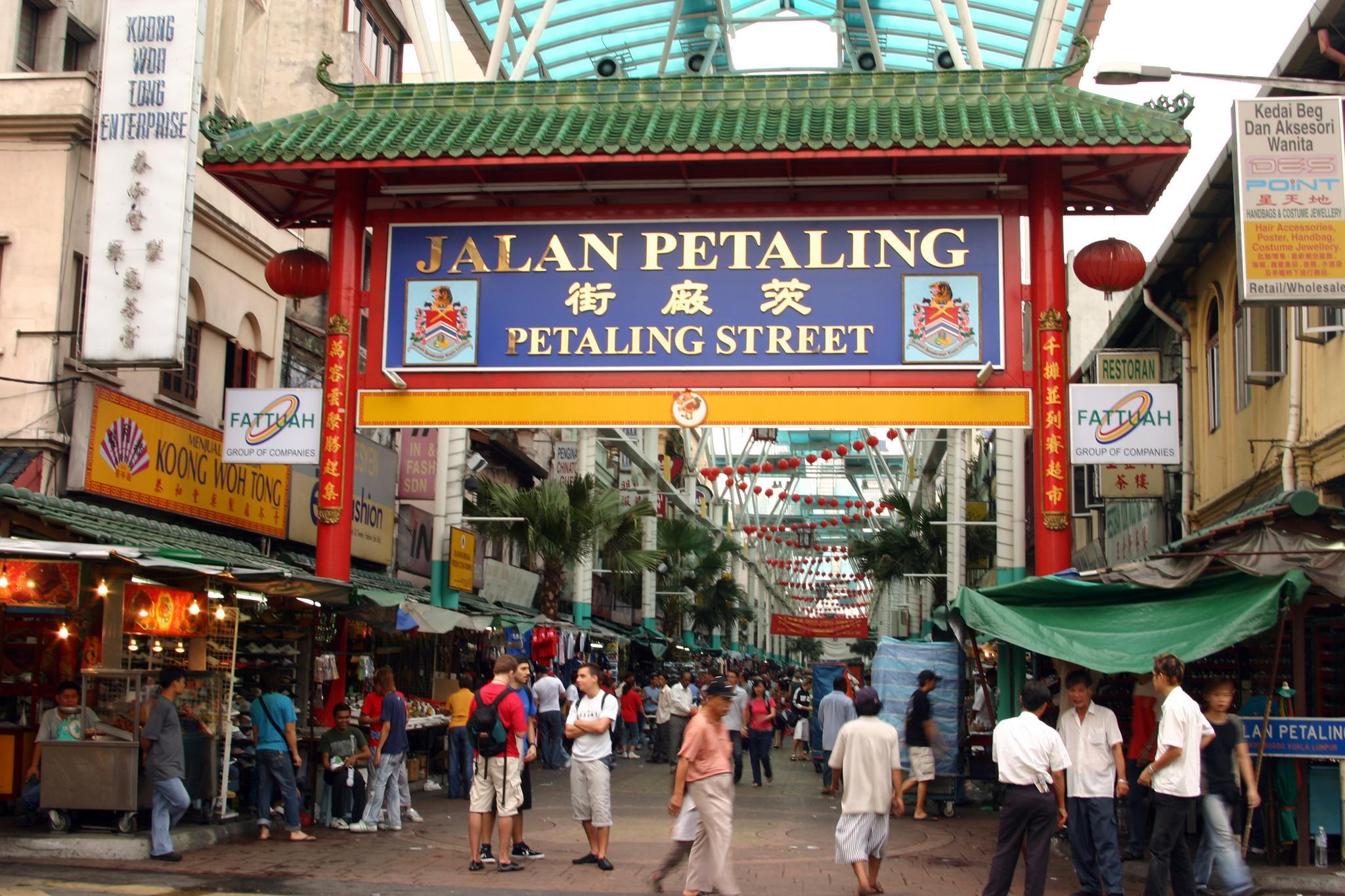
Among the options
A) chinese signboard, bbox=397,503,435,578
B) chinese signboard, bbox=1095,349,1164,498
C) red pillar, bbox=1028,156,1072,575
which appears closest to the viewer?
red pillar, bbox=1028,156,1072,575

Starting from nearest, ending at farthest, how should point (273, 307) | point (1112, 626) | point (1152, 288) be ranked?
point (1112, 626)
point (1152, 288)
point (273, 307)

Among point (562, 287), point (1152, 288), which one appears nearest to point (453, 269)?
point (562, 287)

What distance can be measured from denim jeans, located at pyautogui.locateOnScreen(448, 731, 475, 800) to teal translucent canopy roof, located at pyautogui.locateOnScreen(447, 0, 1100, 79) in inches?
514

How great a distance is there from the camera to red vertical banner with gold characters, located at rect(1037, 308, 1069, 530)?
1575 centimetres

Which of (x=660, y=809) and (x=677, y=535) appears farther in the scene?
(x=677, y=535)

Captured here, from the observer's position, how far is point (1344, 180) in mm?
13594

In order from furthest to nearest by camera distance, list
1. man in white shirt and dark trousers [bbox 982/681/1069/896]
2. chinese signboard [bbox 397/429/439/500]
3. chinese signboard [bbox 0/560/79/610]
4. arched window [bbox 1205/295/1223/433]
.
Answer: chinese signboard [bbox 397/429/439/500] < arched window [bbox 1205/295/1223/433] < chinese signboard [bbox 0/560/79/610] < man in white shirt and dark trousers [bbox 982/681/1069/896]

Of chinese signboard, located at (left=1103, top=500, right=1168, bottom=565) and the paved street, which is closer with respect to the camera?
the paved street

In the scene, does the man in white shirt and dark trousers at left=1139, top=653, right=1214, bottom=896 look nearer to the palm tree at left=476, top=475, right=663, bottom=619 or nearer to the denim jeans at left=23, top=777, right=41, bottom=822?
the denim jeans at left=23, top=777, right=41, bottom=822

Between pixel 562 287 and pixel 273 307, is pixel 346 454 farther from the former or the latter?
pixel 273 307

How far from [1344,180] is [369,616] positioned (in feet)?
39.0

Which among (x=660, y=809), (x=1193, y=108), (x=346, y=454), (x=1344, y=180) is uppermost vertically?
(x=1193, y=108)

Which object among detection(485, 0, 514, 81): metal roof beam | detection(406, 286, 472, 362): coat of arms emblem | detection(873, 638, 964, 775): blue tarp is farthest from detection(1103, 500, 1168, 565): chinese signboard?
detection(485, 0, 514, 81): metal roof beam

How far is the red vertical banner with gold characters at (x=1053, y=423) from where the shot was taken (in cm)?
1575
